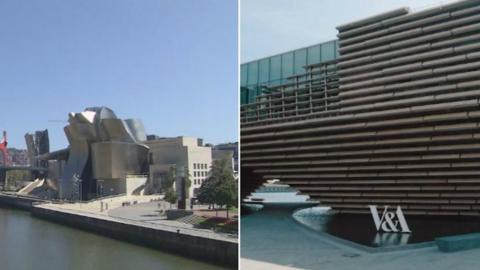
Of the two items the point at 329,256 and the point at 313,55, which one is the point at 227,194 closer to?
the point at 313,55

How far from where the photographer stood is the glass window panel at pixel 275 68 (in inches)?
708

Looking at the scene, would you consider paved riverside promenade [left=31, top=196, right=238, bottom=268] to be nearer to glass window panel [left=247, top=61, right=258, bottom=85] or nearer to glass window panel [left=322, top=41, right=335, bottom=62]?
glass window panel [left=247, top=61, right=258, bottom=85]

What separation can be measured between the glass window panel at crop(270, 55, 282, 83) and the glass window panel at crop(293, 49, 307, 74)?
0.75m

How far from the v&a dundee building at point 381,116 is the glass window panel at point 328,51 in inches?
1.4

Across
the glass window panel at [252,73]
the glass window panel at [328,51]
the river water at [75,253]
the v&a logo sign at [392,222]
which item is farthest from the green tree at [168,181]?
the v&a logo sign at [392,222]

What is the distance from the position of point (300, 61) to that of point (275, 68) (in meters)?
1.25

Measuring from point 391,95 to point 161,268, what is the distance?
29.4 ft

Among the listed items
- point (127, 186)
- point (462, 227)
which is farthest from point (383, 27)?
point (127, 186)

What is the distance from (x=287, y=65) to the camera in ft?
58.2

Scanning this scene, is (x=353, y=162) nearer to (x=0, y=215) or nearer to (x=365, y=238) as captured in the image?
(x=365, y=238)

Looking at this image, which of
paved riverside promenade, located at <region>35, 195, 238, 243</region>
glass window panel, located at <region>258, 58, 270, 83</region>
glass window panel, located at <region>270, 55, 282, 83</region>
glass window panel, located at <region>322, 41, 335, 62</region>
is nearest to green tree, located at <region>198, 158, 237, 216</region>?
paved riverside promenade, located at <region>35, 195, 238, 243</region>

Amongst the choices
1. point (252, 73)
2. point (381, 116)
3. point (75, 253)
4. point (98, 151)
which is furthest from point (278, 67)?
point (98, 151)

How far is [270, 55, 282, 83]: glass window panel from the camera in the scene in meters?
18.0

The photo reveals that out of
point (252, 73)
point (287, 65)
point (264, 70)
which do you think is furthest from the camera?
point (252, 73)
